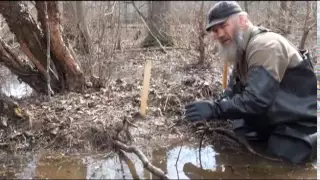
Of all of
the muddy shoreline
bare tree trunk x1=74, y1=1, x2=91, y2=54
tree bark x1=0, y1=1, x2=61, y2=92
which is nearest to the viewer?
the muddy shoreline

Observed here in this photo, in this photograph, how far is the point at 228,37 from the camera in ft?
13.8

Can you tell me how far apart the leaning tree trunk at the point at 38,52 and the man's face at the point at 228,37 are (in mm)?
2051

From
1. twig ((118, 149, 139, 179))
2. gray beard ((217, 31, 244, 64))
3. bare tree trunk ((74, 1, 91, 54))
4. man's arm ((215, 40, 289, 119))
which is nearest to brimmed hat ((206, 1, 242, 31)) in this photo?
gray beard ((217, 31, 244, 64))

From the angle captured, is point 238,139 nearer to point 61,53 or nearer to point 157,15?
point 61,53

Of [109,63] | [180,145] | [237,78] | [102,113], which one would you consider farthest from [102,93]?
[237,78]

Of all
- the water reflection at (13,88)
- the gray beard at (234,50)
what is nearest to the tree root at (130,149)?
the gray beard at (234,50)

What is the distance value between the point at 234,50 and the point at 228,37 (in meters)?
0.15

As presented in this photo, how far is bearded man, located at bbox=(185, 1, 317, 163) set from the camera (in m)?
3.76

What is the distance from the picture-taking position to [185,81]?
6.25m

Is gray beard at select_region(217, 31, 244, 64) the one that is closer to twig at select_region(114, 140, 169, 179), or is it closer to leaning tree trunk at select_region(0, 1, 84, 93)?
twig at select_region(114, 140, 169, 179)

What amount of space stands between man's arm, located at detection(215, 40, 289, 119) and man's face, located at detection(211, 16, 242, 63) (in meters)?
0.30

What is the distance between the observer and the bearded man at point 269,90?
12.3 feet

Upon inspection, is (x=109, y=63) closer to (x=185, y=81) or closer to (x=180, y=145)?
(x=185, y=81)

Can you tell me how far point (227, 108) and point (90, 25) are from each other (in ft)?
10.8
